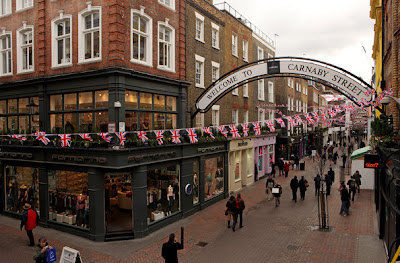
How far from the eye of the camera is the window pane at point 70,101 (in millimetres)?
14675

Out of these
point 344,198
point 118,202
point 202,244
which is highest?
point 118,202

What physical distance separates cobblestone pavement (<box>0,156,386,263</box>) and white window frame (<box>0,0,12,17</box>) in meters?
11.6

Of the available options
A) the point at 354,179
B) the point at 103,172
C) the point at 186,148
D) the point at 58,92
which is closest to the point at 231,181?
the point at 186,148

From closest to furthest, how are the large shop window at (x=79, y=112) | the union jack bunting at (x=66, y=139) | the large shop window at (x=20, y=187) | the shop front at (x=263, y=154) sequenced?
the union jack bunting at (x=66, y=139), the large shop window at (x=79, y=112), the large shop window at (x=20, y=187), the shop front at (x=263, y=154)

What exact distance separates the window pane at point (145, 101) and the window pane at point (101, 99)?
5.85 ft

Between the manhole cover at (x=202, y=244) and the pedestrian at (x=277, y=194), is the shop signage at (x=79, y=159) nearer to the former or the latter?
the manhole cover at (x=202, y=244)

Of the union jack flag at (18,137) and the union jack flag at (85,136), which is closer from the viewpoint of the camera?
the union jack flag at (85,136)

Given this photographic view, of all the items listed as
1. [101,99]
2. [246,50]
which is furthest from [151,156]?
[246,50]

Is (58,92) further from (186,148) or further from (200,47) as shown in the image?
(200,47)

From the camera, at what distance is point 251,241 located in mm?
12773

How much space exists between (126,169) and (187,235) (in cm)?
399

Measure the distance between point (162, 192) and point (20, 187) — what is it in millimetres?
8063

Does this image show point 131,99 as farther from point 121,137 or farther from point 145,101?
point 121,137

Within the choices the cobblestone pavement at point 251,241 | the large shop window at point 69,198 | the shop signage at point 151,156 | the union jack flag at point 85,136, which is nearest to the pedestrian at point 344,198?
the cobblestone pavement at point 251,241
